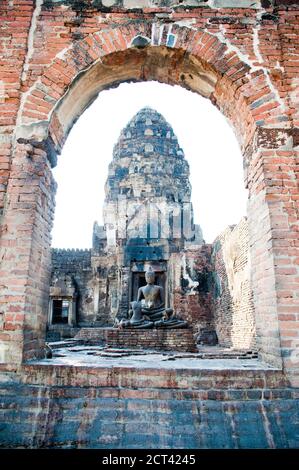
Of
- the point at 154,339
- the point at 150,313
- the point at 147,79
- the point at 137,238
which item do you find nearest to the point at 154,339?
the point at 154,339

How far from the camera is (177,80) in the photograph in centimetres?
455

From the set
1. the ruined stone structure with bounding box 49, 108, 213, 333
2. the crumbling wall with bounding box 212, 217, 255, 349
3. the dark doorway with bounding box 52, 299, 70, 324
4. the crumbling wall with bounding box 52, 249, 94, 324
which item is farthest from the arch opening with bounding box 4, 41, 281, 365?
the dark doorway with bounding box 52, 299, 70, 324

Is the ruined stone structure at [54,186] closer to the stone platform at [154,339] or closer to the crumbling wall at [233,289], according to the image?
the stone platform at [154,339]

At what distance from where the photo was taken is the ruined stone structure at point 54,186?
279 cm

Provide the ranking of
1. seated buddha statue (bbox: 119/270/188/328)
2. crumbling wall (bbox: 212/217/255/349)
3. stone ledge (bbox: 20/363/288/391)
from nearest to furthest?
stone ledge (bbox: 20/363/288/391), seated buddha statue (bbox: 119/270/188/328), crumbling wall (bbox: 212/217/255/349)

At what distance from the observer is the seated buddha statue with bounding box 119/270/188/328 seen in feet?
27.9

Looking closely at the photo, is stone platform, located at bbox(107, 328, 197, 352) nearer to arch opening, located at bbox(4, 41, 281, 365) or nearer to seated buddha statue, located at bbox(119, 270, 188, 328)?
seated buddha statue, located at bbox(119, 270, 188, 328)

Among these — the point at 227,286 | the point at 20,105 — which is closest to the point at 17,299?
the point at 20,105

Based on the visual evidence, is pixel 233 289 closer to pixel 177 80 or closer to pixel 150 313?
pixel 150 313

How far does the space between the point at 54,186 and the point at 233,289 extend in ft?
34.0

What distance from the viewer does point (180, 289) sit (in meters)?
15.1

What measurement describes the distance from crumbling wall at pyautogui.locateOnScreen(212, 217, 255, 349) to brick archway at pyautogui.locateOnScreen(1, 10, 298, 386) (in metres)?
7.79

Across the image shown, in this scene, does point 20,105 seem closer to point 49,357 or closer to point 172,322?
point 49,357

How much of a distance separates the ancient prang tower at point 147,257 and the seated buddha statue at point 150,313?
3.26 m
